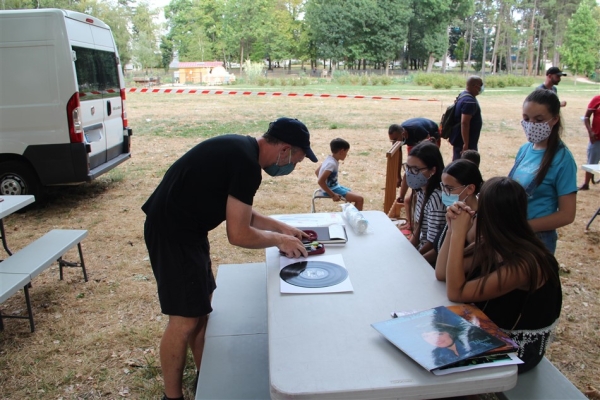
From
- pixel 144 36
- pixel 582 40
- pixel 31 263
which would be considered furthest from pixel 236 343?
pixel 144 36

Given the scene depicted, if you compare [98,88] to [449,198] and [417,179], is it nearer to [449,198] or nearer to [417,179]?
[417,179]

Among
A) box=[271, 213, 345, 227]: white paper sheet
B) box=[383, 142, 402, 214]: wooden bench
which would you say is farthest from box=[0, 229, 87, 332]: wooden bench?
box=[383, 142, 402, 214]: wooden bench

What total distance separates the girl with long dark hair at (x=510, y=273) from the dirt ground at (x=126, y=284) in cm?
119

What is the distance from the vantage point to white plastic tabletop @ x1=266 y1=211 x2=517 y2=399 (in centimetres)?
133

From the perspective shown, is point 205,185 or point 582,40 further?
point 582,40

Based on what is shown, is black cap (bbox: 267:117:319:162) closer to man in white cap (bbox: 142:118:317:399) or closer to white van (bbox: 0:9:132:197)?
man in white cap (bbox: 142:118:317:399)

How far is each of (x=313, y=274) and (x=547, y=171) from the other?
1358 millimetres

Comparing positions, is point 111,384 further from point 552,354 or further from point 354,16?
point 354,16

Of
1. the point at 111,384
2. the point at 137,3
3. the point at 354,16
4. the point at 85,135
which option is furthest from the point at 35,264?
the point at 137,3

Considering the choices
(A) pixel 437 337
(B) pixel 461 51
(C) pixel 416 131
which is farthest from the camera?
(B) pixel 461 51

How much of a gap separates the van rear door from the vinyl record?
4.42m

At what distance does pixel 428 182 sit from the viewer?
2.92 metres

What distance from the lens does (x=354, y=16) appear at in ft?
173

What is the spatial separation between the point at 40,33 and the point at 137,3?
55564 mm
